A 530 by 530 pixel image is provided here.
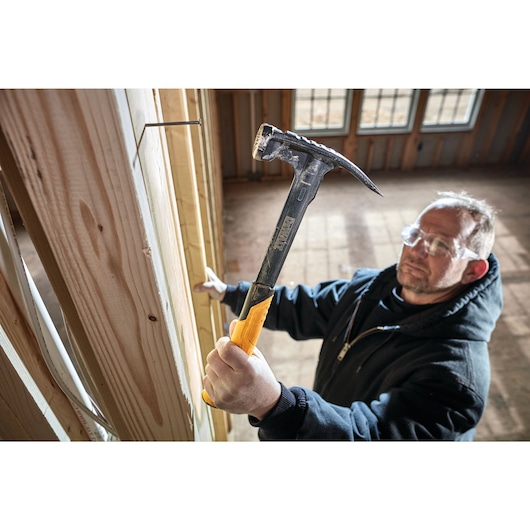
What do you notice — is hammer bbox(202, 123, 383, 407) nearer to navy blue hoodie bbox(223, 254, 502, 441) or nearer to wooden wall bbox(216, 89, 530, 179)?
navy blue hoodie bbox(223, 254, 502, 441)

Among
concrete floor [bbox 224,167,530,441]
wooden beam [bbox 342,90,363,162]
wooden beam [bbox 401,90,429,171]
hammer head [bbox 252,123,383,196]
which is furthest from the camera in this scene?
wooden beam [bbox 401,90,429,171]

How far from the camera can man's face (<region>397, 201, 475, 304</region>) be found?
1.29 meters

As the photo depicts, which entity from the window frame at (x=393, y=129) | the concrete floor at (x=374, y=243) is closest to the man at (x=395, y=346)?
the concrete floor at (x=374, y=243)

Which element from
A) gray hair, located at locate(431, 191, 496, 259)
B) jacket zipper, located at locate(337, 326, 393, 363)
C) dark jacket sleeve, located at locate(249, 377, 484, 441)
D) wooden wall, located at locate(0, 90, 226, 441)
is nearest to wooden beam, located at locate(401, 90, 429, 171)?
gray hair, located at locate(431, 191, 496, 259)

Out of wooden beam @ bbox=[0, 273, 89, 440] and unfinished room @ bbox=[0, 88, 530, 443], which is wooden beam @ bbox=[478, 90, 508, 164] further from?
wooden beam @ bbox=[0, 273, 89, 440]

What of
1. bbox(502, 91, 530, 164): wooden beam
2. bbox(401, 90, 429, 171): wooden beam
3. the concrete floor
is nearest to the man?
the concrete floor

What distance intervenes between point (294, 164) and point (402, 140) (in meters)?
6.45

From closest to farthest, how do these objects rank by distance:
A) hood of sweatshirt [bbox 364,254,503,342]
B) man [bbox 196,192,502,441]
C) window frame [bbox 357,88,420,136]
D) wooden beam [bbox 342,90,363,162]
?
man [bbox 196,192,502,441], hood of sweatshirt [bbox 364,254,503,342], wooden beam [bbox 342,90,363,162], window frame [bbox 357,88,420,136]

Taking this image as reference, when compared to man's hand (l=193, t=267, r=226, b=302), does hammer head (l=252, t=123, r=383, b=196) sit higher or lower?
higher

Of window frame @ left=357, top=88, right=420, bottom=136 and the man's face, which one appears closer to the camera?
the man's face

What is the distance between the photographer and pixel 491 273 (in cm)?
127

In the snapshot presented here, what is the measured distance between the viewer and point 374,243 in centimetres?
454

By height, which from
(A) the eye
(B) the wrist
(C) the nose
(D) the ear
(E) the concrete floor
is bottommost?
(E) the concrete floor
